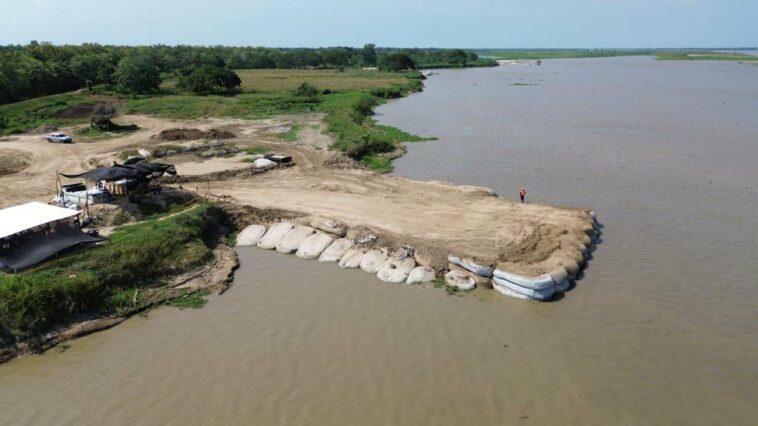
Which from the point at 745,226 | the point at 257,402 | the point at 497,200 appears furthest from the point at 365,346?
the point at 745,226

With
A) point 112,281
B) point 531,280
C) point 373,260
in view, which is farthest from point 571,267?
point 112,281

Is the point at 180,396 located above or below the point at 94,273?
below

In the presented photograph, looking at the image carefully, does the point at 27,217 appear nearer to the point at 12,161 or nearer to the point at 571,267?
the point at 571,267

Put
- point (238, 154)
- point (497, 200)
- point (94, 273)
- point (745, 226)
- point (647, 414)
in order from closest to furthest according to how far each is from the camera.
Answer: point (647, 414) < point (94, 273) < point (745, 226) < point (497, 200) < point (238, 154)

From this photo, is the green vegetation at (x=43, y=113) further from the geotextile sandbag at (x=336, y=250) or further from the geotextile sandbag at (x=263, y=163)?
the geotextile sandbag at (x=336, y=250)

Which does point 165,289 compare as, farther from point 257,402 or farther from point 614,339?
point 614,339

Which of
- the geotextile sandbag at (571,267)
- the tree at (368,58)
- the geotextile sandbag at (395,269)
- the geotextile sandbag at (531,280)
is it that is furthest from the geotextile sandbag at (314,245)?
the tree at (368,58)

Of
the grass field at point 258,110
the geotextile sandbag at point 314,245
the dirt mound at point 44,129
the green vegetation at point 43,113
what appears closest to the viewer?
the geotextile sandbag at point 314,245
